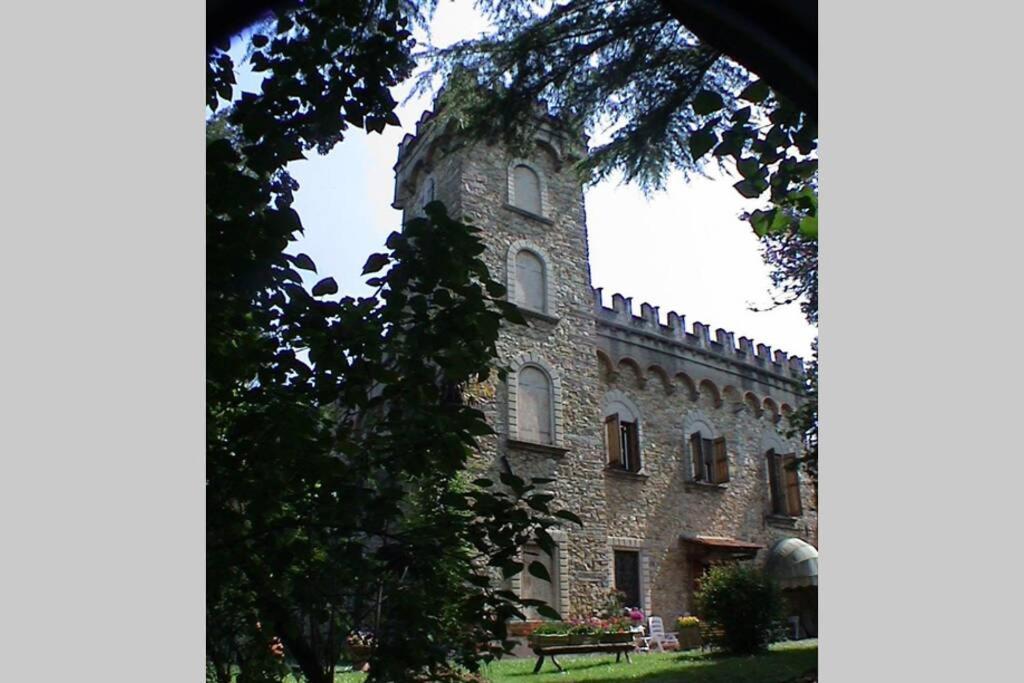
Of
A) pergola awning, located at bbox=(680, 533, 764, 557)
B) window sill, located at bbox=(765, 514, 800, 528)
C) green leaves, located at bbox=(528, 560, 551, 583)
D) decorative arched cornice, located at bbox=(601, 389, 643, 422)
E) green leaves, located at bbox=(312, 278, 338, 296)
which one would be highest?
green leaves, located at bbox=(312, 278, 338, 296)

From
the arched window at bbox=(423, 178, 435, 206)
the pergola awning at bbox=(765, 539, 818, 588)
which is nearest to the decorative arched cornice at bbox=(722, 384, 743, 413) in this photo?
the pergola awning at bbox=(765, 539, 818, 588)

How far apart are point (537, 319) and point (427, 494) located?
48 cm

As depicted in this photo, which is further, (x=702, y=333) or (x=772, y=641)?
(x=702, y=333)

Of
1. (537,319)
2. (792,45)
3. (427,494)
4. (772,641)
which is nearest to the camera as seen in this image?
(792,45)

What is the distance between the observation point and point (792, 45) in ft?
3.95

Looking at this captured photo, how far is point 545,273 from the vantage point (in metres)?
2.01

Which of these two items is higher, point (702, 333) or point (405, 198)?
point (405, 198)

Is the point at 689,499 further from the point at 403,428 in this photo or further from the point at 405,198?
the point at 405,198

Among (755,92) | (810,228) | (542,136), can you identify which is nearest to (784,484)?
(810,228)

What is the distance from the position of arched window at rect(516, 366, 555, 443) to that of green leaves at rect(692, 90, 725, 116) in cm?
67

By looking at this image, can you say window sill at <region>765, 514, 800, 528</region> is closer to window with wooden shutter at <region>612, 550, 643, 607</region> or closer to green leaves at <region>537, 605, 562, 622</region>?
window with wooden shutter at <region>612, 550, 643, 607</region>

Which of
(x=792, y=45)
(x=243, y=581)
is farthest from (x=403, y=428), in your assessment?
(x=792, y=45)

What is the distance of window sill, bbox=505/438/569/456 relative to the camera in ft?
6.34

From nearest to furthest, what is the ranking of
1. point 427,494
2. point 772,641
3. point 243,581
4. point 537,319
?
1. point 772,641
2. point 243,581
3. point 427,494
4. point 537,319
